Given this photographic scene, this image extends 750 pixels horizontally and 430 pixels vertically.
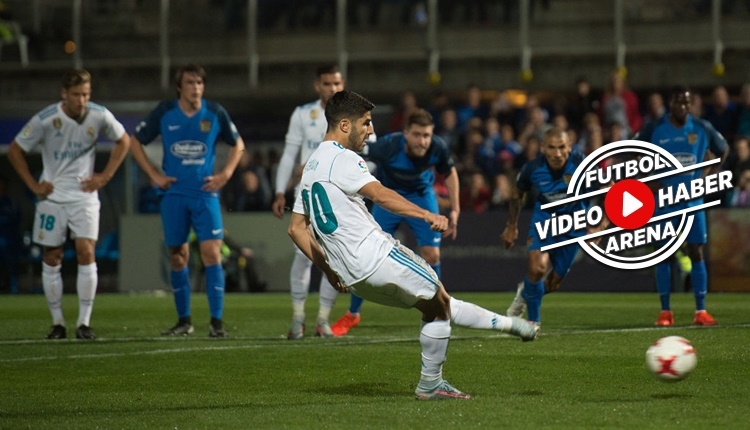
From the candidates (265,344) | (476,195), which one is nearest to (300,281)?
(265,344)

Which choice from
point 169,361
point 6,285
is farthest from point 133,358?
point 6,285

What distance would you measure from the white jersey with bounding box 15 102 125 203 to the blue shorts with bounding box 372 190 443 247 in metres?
2.80

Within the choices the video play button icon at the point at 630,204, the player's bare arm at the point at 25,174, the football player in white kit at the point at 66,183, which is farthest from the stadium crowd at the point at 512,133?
the player's bare arm at the point at 25,174

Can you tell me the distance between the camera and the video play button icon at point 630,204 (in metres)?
14.9

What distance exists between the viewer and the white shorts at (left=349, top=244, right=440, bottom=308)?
23.3 feet

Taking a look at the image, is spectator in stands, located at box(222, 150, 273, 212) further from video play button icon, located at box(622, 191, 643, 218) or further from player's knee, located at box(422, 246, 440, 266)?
player's knee, located at box(422, 246, 440, 266)

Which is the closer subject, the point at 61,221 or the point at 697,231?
the point at 61,221

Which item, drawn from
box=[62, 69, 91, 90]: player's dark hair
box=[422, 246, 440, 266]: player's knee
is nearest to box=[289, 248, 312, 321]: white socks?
box=[422, 246, 440, 266]: player's knee

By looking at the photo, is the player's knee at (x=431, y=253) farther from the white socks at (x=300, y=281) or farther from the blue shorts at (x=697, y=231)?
the blue shorts at (x=697, y=231)

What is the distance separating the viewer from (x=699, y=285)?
1214 centimetres

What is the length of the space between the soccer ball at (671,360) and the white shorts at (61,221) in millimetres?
6201

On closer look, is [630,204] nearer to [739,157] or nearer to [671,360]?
[739,157]

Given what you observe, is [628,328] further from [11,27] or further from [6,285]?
[11,27]

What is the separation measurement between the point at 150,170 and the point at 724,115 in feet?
35.4
